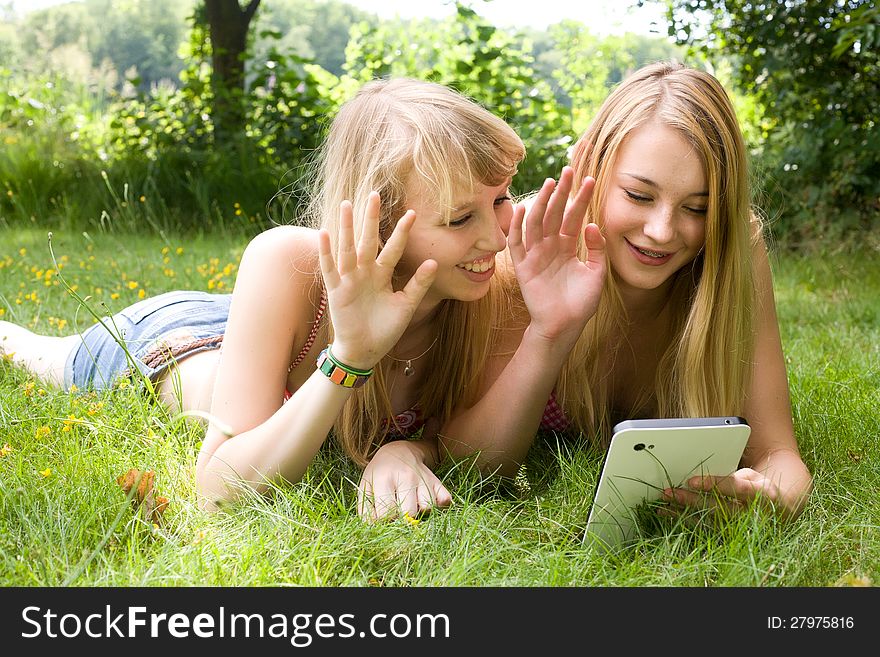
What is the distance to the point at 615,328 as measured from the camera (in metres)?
2.52

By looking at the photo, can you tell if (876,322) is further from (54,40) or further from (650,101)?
(54,40)

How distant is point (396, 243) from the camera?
1836 millimetres

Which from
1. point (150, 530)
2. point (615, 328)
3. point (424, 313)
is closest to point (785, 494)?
point (615, 328)

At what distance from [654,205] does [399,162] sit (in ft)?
1.99

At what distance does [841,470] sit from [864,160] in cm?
378

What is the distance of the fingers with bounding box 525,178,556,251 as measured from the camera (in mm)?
2074

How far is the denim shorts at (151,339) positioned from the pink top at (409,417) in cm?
52

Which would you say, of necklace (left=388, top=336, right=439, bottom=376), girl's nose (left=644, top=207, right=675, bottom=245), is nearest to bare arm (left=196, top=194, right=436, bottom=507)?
necklace (left=388, top=336, right=439, bottom=376)

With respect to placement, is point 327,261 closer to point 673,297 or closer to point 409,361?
point 409,361

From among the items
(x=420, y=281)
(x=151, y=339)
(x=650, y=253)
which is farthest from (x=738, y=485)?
(x=151, y=339)

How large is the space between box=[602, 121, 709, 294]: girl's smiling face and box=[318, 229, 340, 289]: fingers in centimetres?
74

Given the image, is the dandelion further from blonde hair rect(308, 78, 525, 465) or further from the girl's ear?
the girl's ear

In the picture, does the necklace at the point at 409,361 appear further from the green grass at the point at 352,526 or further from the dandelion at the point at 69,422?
the dandelion at the point at 69,422

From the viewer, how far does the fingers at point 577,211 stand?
6.80 ft
